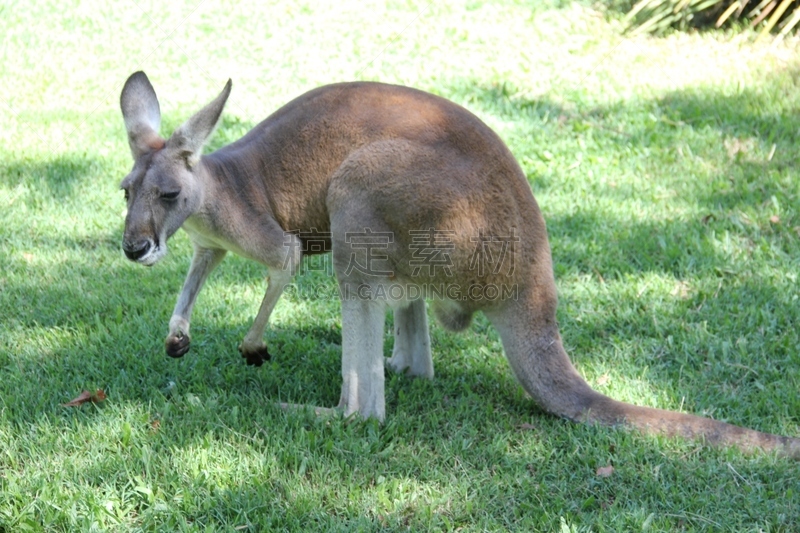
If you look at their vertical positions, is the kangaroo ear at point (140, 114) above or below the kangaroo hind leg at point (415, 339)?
above

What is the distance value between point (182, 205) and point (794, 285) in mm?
3163

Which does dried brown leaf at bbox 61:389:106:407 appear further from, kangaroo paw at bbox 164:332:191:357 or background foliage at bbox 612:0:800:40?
→ background foliage at bbox 612:0:800:40

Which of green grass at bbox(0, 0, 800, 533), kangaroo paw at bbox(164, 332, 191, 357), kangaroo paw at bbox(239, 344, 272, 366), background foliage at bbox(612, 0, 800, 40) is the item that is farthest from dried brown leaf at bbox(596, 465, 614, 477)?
background foliage at bbox(612, 0, 800, 40)

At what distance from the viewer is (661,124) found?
662 centimetres

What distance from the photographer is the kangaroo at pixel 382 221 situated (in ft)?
11.4

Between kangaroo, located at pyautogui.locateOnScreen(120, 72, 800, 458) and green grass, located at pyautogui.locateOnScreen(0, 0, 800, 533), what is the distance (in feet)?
0.78

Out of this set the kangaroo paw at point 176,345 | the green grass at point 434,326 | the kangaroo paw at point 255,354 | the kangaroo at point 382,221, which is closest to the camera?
the green grass at point 434,326

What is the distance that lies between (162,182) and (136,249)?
0.29 m

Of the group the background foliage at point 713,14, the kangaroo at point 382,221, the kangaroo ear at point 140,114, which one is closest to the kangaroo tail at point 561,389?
the kangaroo at point 382,221

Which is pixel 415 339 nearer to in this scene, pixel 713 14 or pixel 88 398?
pixel 88 398

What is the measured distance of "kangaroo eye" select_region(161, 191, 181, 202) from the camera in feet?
11.5

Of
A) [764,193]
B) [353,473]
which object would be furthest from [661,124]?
[353,473]

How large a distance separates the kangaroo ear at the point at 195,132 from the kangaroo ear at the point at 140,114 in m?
0.11

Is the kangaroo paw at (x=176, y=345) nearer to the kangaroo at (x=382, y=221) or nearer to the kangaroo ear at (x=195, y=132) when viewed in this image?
the kangaroo at (x=382, y=221)
